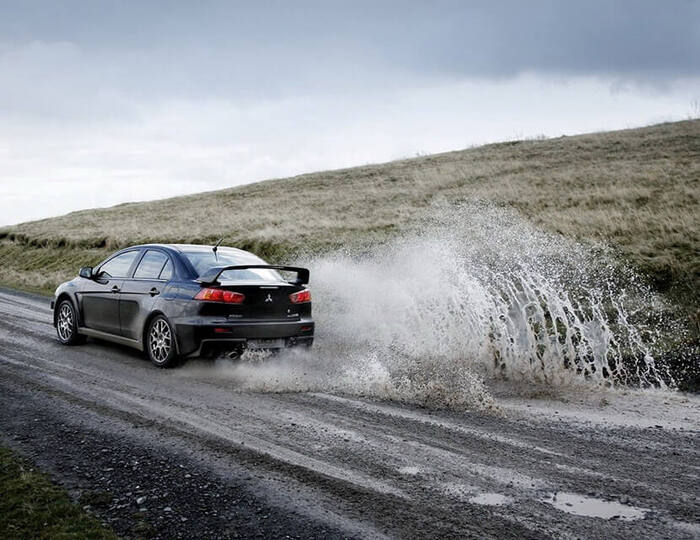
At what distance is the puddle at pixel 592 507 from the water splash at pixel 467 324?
2.21m

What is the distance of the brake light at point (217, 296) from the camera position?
733 centimetres

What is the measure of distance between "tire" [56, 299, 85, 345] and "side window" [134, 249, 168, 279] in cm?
158

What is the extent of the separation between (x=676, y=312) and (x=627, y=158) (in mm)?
23541

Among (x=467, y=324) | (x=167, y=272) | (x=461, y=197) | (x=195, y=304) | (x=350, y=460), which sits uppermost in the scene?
(x=461, y=197)

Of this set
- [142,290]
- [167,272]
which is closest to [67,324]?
[142,290]

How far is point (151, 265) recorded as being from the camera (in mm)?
8383

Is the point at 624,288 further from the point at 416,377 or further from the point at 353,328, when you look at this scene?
the point at 416,377

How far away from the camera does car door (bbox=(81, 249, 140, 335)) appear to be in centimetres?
862

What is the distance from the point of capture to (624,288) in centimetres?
1113

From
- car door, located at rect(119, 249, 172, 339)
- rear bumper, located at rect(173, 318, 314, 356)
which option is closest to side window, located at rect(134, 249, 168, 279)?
car door, located at rect(119, 249, 172, 339)

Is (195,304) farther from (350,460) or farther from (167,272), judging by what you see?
(350,460)

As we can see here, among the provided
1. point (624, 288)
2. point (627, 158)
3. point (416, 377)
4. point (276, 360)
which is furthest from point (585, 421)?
point (627, 158)

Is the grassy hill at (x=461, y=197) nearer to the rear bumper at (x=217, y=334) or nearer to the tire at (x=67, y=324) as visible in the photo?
the rear bumper at (x=217, y=334)

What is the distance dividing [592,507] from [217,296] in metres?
4.88
